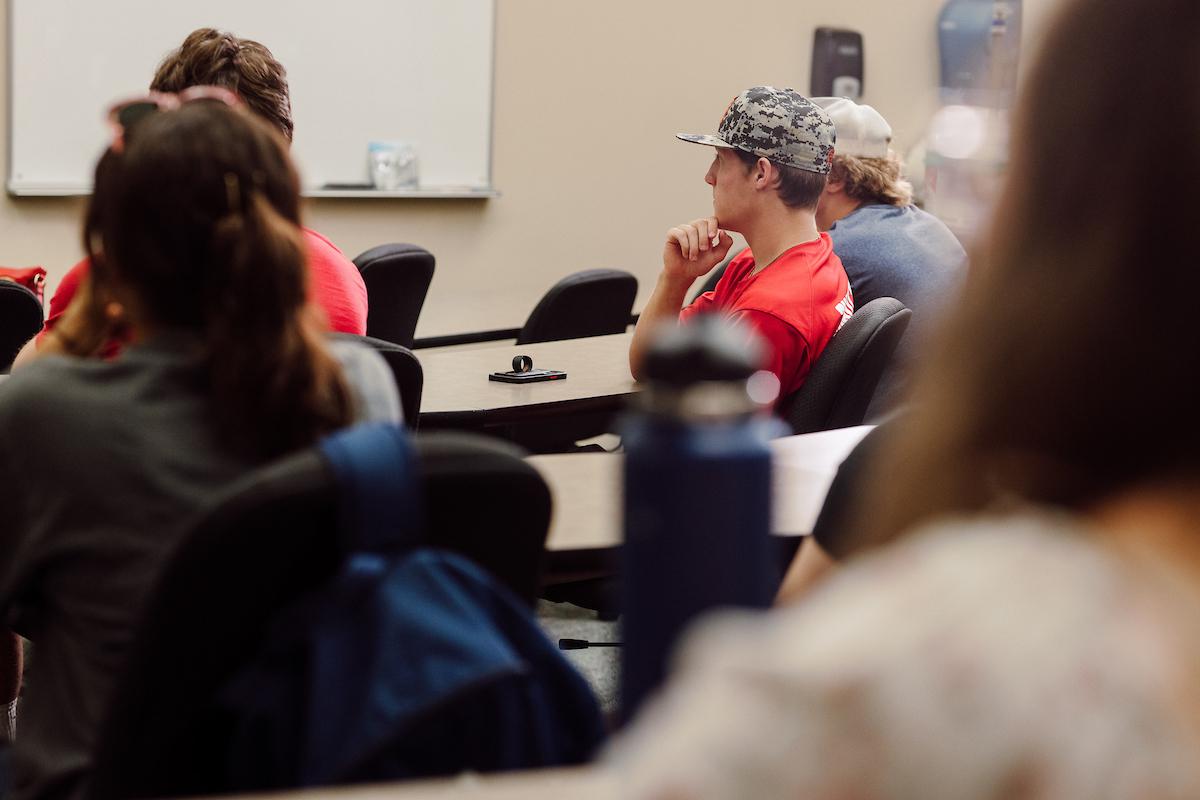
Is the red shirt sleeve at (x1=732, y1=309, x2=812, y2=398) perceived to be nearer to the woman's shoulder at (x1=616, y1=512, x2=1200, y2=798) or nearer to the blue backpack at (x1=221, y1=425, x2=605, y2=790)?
the blue backpack at (x1=221, y1=425, x2=605, y2=790)

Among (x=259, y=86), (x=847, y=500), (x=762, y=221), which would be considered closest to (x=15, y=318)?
(x=259, y=86)

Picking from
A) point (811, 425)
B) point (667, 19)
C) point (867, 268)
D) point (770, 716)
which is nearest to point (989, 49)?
point (667, 19)

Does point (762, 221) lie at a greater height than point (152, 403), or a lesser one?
greater

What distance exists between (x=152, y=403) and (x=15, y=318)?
6.75 ft

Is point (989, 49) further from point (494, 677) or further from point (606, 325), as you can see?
point (494, 677)

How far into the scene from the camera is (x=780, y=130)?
3170 mm

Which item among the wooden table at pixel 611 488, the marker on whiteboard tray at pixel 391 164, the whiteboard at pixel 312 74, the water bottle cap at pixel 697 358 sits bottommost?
the wooden table at pixel 611 488

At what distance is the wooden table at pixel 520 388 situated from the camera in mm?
2686

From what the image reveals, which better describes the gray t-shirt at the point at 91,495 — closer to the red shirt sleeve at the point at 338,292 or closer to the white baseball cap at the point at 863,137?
the red shirt sleeve at the point at 338,292

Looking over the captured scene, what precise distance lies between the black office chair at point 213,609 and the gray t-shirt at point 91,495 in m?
0.22

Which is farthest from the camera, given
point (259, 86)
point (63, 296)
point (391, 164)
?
point (391, 164)

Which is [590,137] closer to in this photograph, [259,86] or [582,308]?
[582,308]

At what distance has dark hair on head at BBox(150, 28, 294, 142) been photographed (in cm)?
272

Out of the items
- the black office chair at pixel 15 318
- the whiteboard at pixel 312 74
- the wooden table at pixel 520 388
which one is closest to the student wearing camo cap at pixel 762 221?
the wooden table at pixel 520 388
